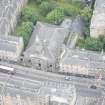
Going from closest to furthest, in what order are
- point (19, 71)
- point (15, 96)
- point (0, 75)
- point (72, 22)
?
point (15, 96), point (0, 75), point (19, 71), point (72, 22)

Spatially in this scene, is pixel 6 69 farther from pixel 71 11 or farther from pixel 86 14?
pixel 86 14

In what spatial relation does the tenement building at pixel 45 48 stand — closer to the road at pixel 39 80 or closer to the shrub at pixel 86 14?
the road at pixel 39 80

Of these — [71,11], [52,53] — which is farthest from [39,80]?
[71,11]

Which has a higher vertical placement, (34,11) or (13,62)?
(34,11)

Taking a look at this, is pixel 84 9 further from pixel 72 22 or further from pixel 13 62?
pixel 13 62

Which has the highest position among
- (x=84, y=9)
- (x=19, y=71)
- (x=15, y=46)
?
(x=84, y=9)

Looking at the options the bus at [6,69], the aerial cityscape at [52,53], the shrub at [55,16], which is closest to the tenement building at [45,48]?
the aerial cityscape at [52,53]

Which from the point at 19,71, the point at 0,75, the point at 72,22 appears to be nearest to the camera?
the point at 0,75

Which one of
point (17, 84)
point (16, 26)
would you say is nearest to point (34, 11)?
point (16, 26)
